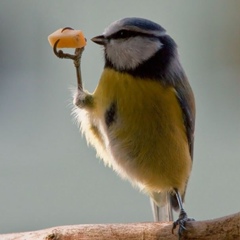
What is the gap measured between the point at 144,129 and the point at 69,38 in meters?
0.30

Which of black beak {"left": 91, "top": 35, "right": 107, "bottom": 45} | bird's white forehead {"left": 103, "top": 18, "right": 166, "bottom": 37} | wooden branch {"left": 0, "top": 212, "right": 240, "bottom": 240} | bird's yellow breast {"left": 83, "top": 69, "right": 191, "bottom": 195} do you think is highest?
bird's white forehead {"left": 103, "top": 18, "right": 166, "bottom": 37}

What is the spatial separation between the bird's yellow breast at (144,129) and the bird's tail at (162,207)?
0.07 metres

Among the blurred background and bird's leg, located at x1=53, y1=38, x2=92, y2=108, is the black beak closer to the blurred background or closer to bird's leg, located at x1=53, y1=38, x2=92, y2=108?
bird's leg, located at x1=53, y1=38, x2=92, y2=108

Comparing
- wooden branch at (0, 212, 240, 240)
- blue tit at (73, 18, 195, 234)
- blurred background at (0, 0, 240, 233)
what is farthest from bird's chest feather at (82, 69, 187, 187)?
blurred background at (0, 0, 240, 233)

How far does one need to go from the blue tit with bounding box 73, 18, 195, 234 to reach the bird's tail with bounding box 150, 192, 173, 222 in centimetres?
6

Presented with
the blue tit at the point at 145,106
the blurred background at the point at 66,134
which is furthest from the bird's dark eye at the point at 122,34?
the blurred background at the point at 66,134

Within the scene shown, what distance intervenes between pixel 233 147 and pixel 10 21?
0.85 metres

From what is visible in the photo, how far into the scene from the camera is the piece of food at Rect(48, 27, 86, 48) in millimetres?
1942

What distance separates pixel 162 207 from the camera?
82.1 inches

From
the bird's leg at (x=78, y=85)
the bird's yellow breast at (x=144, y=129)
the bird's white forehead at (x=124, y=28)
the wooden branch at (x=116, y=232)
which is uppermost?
the bird's white forehead at (x=124, y=28)

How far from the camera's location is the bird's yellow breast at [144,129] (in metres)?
1.90

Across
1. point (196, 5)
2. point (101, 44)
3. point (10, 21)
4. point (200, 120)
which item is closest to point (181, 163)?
point (101, 44)

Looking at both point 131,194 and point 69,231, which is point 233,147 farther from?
point 69,231

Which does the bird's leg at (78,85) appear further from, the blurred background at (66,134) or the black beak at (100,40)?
the blurred background at (66,134)
